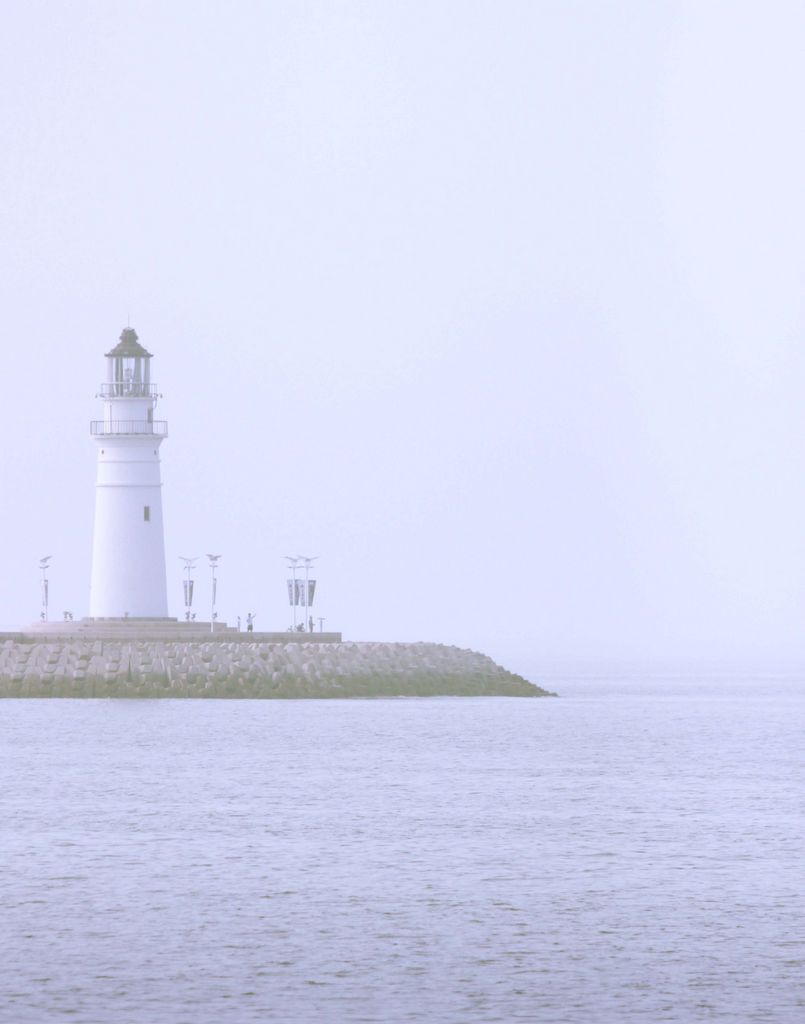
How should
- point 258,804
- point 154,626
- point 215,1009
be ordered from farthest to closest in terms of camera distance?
point 154,626
point 258,804
point 215,1009

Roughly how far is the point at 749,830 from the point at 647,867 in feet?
22.3

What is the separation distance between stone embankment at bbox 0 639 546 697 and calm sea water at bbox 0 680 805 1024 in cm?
854

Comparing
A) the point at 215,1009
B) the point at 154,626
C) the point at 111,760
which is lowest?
the point at 215,1009

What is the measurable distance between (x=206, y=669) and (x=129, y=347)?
14384 millimetres

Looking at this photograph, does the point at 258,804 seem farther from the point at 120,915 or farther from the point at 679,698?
the point at 679,698

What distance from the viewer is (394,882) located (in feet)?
113

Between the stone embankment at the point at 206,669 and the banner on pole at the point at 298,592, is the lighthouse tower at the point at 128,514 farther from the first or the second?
the banner on pole at the point at 298,592

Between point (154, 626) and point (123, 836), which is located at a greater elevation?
point (154, 626)

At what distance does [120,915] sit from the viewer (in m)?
30.2

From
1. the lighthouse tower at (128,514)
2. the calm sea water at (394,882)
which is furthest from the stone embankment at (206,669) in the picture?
the calm sea water at (394,882)

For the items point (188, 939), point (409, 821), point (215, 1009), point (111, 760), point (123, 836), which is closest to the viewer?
point (215, 1009)

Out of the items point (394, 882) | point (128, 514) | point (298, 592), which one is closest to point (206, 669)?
point (128, 514)

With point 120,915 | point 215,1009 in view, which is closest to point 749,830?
point 120,915

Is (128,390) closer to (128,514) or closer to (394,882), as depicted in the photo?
(128,514)
